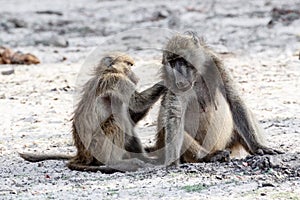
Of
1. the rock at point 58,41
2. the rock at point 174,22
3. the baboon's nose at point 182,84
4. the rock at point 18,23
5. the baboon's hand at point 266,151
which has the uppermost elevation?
the baboon's nose at point 182,84

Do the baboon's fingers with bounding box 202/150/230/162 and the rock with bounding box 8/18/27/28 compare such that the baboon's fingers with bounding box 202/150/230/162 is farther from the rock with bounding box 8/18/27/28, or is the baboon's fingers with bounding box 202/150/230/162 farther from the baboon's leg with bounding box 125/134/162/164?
the rock with bounding box 8/18/27/28

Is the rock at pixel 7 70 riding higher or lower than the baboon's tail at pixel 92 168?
lower

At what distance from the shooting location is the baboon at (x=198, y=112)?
22.1ft

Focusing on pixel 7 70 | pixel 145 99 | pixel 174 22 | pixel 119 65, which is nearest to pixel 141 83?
pixel 7 70

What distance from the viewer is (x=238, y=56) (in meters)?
12.7

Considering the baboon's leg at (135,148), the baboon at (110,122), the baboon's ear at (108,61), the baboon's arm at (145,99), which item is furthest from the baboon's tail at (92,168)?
the baboon's ear at (108,61)

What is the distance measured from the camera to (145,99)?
22.7 ft

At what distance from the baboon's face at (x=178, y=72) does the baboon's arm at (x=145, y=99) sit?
0.34 feet

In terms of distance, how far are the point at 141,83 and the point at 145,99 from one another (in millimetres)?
3514

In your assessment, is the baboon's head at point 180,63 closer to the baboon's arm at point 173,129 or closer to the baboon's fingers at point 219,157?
the baboon's arm at point 173,129

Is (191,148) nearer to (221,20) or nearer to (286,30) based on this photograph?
(286,30)

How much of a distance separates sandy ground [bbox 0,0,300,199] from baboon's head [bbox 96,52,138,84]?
70cm

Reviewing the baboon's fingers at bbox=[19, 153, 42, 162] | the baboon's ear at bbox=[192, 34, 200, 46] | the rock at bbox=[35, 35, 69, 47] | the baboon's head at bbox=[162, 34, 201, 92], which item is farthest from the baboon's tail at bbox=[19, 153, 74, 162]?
the rock at bbox=[35, 35, 69, 47]

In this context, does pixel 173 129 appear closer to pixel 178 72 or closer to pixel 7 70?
pixel 178 72
